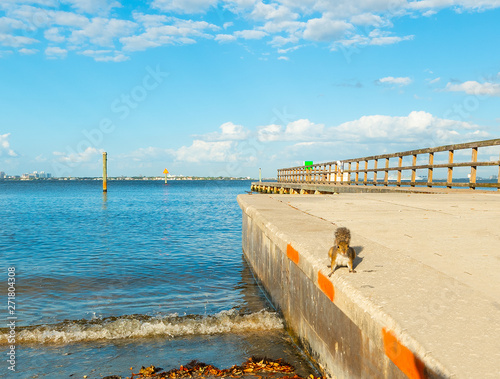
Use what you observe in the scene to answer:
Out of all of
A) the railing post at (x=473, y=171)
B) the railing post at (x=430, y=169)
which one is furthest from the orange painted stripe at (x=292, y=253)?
the railing post at (x=430, y=169)

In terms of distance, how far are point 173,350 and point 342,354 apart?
6.78 ft

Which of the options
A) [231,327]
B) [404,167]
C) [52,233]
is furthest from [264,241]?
[52,233]

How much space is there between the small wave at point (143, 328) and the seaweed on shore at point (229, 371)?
0.98 metres

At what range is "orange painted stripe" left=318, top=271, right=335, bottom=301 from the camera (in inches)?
105

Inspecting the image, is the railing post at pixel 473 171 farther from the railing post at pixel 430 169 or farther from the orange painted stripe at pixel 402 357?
the orange painted stripe at pixel 402 357

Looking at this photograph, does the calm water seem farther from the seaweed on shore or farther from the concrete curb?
the concrete curb

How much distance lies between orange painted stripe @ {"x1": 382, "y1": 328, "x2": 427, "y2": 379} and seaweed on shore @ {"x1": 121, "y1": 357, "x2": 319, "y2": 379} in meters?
1.69

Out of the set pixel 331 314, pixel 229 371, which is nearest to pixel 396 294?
pixel 331 314

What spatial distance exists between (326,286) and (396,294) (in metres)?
0.59

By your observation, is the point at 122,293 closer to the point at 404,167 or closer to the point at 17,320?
the point at 17,320

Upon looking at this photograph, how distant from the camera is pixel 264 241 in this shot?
229 inches

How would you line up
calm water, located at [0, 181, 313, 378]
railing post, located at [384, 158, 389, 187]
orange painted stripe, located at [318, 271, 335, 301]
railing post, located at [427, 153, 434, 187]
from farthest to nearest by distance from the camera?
railing post, located at [384, 158, 389, 187] → railing post, located at [427, 153, 434, 187] → calm water, located at [0, 181, 313, 378] → orange painted stripe, located at [318, 271, 335, 301]

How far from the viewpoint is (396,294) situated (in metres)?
2.26

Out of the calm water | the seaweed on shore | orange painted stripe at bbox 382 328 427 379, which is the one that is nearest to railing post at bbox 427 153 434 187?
the calm water
